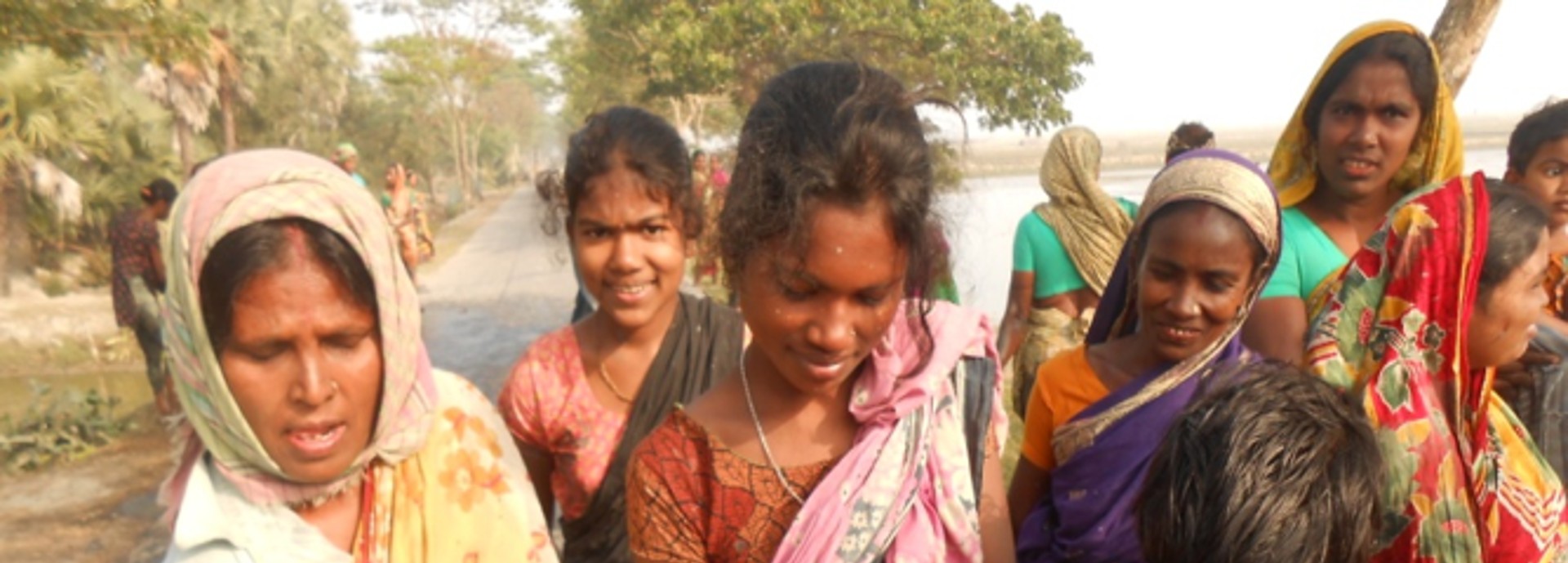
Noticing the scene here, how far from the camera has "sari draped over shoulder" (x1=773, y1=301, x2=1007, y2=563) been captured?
1.39m

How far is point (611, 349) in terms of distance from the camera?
207 centimetres

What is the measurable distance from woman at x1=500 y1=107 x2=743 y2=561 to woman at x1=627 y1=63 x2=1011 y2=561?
1.68ft

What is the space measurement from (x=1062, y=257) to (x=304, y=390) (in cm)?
315

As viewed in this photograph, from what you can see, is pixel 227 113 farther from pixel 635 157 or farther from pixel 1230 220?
pixel 1230 220

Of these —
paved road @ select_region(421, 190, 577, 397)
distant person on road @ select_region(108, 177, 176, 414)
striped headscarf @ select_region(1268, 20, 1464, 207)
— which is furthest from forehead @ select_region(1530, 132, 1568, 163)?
distant person on road @ select_region(108, 177, 176, 414)

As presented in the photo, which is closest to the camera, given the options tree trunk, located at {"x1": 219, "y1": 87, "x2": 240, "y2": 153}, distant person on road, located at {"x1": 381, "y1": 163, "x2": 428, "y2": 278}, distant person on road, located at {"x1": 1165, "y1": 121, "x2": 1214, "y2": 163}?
distant person on road, located at {"x1": 1165, "y1": 121, "x2": 1214, "y2": 163}

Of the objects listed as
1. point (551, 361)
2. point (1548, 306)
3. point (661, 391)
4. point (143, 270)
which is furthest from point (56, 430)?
point (1548, 306)

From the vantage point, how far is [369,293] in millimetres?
1522

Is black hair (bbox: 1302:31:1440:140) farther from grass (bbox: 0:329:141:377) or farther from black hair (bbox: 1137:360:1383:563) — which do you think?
grass (bbox: 0:329:141:377)

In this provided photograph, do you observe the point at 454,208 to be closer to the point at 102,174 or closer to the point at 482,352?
the point at 102,174

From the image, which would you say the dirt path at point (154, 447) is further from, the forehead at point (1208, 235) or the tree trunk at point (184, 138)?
the tree trunk at point (184, 138)

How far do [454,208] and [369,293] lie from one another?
33.5 metres

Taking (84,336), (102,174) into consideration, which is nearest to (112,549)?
(84,336)

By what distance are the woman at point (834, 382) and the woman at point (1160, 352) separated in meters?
0.22
